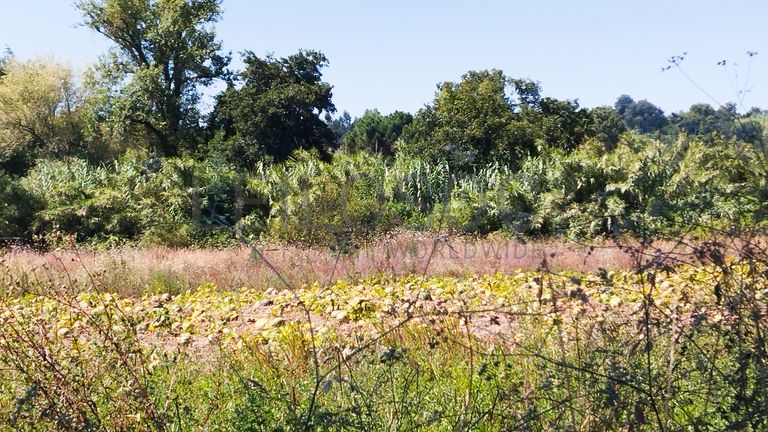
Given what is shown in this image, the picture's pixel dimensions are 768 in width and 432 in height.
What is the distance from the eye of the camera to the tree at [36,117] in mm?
31422

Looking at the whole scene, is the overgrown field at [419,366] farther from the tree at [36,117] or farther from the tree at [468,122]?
the tree at [36,117]

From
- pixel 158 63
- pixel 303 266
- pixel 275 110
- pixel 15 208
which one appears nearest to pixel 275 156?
pixel 275 110

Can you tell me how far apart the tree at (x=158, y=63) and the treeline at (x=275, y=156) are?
66 mm

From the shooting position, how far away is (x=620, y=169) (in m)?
16.8

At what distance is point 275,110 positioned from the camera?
90.6 ft

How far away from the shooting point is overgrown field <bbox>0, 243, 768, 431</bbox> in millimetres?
2199

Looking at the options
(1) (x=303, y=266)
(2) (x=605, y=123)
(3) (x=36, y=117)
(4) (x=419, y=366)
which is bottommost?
(1) (x=303, y=266)

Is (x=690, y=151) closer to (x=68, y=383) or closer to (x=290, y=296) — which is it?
(x=290, y=296)

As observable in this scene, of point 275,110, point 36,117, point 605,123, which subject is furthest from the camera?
point 36,117

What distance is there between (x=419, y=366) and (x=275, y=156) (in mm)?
24950

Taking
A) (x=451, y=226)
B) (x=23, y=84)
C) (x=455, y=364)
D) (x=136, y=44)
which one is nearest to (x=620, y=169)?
(x=451, y=226)

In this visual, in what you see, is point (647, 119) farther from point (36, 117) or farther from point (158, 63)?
point (36, 117)

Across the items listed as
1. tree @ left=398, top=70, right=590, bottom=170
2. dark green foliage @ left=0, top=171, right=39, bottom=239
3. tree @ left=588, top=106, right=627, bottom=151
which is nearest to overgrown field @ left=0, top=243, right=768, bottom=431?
dark green foliage @ left=0, top=171, right=39, bottom=239

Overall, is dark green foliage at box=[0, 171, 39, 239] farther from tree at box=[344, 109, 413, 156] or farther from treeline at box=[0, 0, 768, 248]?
tree at box=[344, 109, 413, 156]
